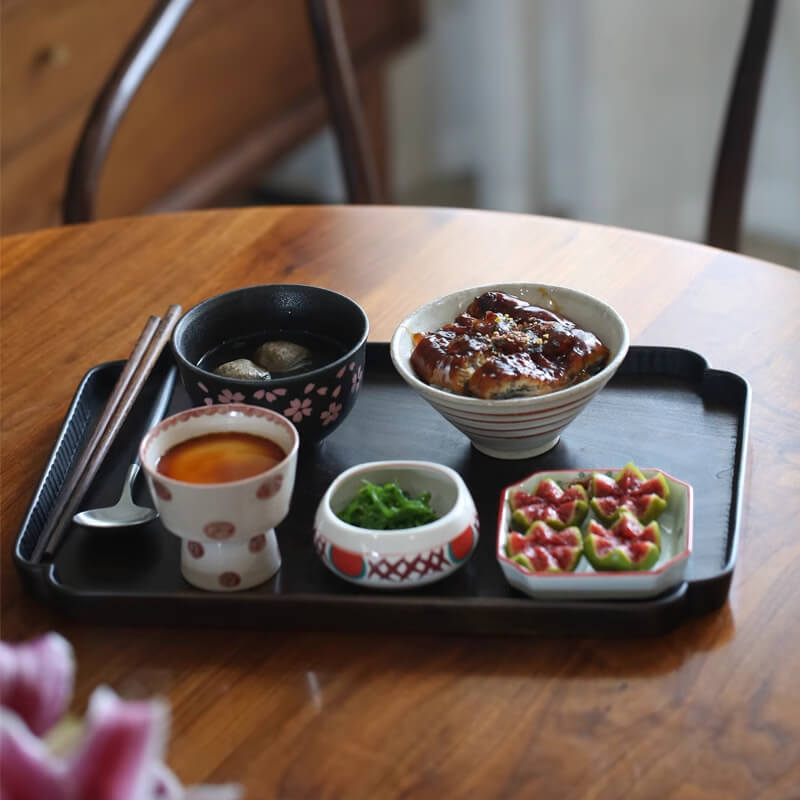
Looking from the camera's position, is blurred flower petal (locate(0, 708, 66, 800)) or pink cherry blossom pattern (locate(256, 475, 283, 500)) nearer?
blurred flower petal (locate(0, 708, 66, 800))

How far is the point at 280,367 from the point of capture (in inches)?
34.1

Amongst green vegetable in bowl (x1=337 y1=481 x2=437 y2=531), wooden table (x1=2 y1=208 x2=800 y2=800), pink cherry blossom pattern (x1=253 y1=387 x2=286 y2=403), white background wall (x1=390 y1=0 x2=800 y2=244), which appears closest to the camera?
wooden table (x1=2 y1=208 x2=800 y2=800)

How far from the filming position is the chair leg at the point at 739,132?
143cm

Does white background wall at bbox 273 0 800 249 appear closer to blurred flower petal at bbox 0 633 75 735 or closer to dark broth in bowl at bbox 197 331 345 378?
dark broth in bowl at bbox 197 331 345 378

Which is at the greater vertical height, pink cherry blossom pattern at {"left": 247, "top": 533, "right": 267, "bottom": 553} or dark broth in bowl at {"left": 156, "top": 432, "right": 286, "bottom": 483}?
dark broth in bowl at {"left": 156, "top": 432, "right": 286, "bottom": 483}

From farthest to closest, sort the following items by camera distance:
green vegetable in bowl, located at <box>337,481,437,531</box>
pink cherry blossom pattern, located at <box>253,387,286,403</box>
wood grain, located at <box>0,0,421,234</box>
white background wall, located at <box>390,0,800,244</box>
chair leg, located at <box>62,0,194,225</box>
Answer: white background wall, located at <box>390,0,800,244</box>
wood grain, located at <box>0,0,421,234</box>
chair leg, located at <box>62,0,194,225</box>
pink cherry blossom pattern, located at <box>253,387,286,403</box>
green vegetable in bowl, located at <box>337,481,437,531</box>

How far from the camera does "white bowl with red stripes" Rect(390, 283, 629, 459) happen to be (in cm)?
78

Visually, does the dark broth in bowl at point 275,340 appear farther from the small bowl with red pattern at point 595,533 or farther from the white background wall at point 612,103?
the white background wall at point 612,103

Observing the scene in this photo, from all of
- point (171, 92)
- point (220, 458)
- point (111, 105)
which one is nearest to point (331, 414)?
point (220, 458)

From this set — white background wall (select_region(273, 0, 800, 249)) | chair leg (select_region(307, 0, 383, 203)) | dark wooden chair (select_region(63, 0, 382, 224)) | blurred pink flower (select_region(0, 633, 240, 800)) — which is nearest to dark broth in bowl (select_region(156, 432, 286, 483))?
blurred pink flower (select_region(0, 633, 240, 800))

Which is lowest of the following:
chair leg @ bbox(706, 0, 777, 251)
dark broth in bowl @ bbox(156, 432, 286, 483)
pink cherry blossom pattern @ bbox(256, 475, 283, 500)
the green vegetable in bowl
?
chair leg @ bbox(706, 0, 777, 251)

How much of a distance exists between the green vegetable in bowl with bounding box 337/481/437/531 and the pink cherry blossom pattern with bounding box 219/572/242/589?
8 centimetres

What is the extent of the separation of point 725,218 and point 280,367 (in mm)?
922

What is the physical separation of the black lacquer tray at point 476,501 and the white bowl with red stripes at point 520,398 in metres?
0.03
